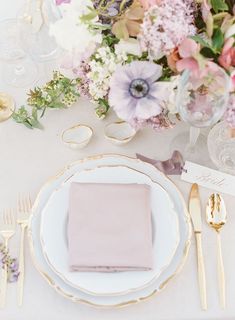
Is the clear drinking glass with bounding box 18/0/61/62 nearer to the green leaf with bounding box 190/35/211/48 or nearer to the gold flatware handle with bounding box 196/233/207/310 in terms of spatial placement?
the green leaf with bounding box 190/35/211/48

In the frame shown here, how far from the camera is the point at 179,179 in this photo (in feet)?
3.44

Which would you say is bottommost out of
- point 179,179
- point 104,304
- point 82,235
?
point 104,304

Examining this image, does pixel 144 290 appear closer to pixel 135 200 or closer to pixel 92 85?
pixel 135 200

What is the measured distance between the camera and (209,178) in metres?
1.04

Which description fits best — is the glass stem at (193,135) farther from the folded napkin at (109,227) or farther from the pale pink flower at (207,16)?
the pale pink flower at (207,16)

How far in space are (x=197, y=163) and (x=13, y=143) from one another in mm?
408

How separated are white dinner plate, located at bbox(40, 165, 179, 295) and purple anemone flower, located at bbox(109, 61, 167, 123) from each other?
181 mm

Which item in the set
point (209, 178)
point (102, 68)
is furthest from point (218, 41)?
point (209, 178)

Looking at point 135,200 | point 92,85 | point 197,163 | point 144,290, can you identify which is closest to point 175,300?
point 144,290

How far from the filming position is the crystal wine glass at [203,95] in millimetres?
795

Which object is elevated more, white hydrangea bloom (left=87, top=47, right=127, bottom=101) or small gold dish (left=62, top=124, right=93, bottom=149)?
white hydrangea bloom (left=87, top=47, right=127, bottom=101)

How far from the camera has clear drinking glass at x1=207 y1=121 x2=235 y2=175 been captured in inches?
42.4

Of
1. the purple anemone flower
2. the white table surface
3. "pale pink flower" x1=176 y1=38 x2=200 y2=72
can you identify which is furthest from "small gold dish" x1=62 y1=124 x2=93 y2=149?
"pale pink flower" x1=176 y1=38 x2=200 y2=72

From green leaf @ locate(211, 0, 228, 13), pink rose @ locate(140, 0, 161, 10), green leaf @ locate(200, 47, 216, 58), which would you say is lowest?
green leaf @ locate(200, 47, 216, 58)
